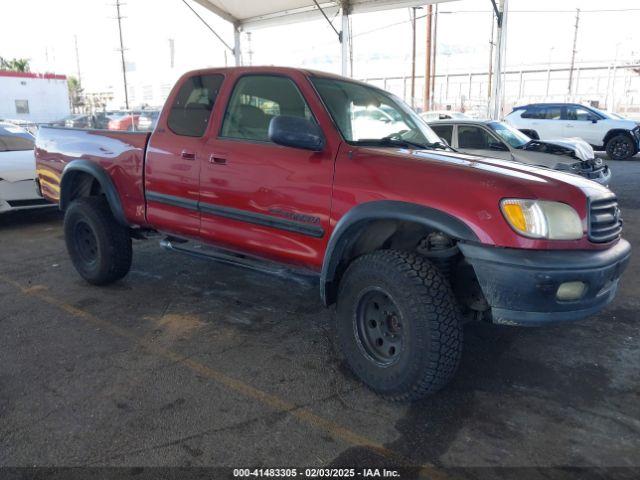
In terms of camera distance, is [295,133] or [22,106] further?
[22,106]

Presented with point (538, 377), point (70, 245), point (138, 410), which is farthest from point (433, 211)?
point (70, 245)

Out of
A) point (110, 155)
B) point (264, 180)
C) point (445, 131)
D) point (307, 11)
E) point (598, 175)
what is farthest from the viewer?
point (307, 11)

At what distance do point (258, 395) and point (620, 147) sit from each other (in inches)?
667

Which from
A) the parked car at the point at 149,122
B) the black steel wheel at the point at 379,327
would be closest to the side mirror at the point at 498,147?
the parked car at the point at 149,122

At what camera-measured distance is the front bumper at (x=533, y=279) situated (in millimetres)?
2559

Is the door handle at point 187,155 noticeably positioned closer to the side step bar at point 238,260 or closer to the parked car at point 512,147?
the side step bar at point 238,260

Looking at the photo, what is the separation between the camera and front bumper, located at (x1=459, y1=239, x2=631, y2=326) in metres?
2.56

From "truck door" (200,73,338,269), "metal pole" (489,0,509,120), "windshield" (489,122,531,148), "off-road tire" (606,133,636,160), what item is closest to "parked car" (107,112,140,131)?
"truck door" (200,73,338,269)

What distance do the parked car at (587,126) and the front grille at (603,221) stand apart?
47.6 feet

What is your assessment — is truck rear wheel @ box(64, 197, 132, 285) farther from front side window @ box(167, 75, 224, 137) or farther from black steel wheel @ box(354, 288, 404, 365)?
black steel wheel @ box(354, 288, 404, 365)

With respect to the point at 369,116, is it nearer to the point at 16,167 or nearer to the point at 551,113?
the point at 16,167

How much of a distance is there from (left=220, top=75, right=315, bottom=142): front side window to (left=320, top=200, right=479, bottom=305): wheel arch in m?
0.91

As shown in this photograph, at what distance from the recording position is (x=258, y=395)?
3045mm

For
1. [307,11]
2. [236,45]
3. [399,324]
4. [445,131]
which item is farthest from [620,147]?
[399,324]
